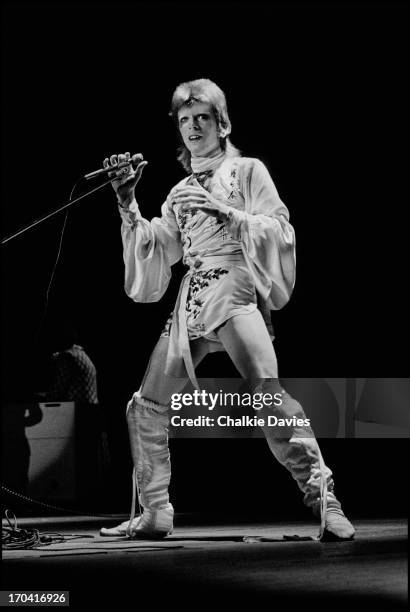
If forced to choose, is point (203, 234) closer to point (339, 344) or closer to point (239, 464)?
point (339, 344)

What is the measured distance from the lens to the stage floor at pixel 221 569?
1818 millimetres

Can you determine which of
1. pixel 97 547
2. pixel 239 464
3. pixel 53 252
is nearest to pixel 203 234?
pixel 97 547

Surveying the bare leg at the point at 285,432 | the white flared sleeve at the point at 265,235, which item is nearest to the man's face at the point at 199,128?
the white flared sleeve at the point at 265,235

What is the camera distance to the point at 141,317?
5.19 m

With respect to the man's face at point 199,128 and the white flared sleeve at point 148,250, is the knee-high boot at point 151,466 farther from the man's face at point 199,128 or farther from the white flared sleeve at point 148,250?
the man's face at point 199,128

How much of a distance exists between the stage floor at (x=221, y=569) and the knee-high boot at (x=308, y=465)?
57 mm

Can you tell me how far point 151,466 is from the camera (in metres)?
2.77

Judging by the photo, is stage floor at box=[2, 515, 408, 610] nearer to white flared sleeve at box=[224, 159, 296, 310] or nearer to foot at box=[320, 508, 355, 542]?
Result: foot at box=[320, 508, 355, 542]

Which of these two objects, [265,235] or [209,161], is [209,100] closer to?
[209,161]

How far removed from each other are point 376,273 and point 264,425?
6.51 ft

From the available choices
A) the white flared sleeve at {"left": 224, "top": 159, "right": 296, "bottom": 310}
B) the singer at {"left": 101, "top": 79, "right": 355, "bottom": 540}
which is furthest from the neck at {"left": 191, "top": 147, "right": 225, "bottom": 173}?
the white flared sleeve at {"left": 224, "top": 159, "right": 296, "bottom": 310}

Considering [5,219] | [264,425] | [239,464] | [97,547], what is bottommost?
[239,464]

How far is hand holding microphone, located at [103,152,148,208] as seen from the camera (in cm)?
271

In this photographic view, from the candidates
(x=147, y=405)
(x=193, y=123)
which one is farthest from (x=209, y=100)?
(x=147, y=405)
